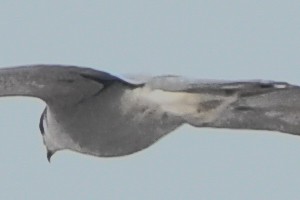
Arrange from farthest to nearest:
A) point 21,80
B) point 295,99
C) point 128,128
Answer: point 128,128
point 295,99
point 21,80

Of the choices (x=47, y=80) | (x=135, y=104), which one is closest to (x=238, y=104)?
(x=135, y=104)

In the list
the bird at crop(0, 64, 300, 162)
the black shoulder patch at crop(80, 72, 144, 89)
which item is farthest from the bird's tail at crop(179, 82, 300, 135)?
the black shoulder patch at crop(80, 72, 144, 89)

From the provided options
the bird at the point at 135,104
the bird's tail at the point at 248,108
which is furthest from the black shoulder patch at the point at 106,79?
the bird's tail at the point at 248,108

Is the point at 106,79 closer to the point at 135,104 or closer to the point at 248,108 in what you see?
the point at 135,104

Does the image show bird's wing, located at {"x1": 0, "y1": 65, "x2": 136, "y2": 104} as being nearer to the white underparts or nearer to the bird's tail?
the white underparts

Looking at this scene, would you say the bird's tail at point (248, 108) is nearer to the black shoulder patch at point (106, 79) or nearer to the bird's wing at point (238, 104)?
the bird's wing at point (238, 104)

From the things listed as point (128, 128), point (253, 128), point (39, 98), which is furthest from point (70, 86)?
point (253, 128)

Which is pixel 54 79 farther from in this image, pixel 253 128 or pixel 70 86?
pixel 253 128
